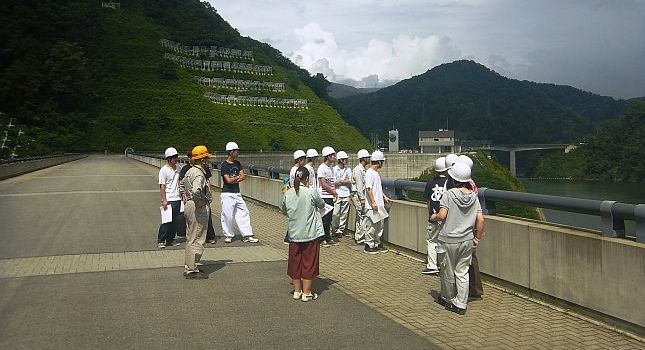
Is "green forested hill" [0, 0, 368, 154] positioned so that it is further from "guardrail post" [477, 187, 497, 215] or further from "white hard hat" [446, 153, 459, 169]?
"white hard hat" [446, 153, 459, 169]

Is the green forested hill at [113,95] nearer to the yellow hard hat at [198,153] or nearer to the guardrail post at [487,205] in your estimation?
the yellow hard hat at [198,153]

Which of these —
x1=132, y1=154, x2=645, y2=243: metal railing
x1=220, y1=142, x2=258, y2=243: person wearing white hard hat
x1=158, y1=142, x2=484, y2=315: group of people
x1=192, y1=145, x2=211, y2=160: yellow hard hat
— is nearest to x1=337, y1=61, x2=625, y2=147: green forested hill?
x1=158, y1=142, x2=484, y2=315: group of people

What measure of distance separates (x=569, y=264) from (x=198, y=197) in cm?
493

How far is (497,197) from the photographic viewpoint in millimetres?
7953

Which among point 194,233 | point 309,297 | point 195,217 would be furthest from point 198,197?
point 309,297

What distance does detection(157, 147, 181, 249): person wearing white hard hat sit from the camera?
1130cm

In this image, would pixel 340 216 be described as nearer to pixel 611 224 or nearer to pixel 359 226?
pixel 359 226

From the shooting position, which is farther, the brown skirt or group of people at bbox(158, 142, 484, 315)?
the brown skirt

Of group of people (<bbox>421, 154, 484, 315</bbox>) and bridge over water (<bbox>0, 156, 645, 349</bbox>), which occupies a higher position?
group of people (<bbox>421, 154, 484, 315</bbox>)

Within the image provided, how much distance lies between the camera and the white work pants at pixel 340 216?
12.1m

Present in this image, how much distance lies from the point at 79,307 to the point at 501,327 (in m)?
4.59

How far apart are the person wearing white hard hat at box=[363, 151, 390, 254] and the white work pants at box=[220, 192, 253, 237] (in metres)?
2.68

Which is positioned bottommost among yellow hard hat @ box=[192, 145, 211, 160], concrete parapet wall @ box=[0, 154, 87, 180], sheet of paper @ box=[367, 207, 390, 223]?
sheet of paper @ box=[367, 207, 390, 223]

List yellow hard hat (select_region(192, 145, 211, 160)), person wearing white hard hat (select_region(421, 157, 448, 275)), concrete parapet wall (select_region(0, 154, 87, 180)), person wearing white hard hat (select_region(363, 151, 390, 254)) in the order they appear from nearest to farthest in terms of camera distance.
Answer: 1. person wearing white hard hat (select_region(421, 157, 448, 275))
2. yellow hard hat (select_region(192, 145, 211, 160))
3. person wearing white hard hat (select_region(363, 151, 390, 254))
4. concrete parapet wall (select_region(0, 154, 87, 180))
